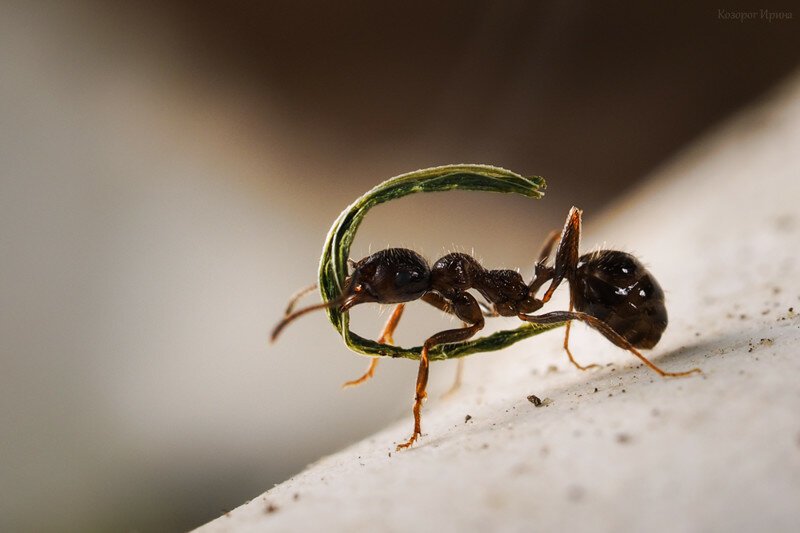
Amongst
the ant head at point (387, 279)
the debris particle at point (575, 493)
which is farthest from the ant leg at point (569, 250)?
the debris particle at point (575, 493)

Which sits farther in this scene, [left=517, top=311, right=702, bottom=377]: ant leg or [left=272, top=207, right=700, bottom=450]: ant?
[left=272, top=207, right=700, bottom=450]: ant

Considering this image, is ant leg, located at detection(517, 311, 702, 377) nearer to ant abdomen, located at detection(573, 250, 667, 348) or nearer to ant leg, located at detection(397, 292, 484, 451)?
ant abdomen, located at detection(573, 250, 667, 348)

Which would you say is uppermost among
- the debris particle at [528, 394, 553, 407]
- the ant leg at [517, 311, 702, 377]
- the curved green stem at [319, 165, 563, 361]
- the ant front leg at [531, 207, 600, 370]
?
the curved green stem at [319, 165, 563, 361]

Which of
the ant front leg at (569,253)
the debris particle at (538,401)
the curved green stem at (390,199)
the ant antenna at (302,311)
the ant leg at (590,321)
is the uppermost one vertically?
the curved green stem at (390,199)

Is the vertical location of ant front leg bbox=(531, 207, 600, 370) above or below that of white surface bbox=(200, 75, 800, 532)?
above

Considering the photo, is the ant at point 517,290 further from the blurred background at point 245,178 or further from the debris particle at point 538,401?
the blurred background at point 245,178

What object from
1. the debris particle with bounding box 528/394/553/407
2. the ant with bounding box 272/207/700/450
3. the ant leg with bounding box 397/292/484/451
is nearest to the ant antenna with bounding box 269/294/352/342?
the ant with bounding box 272/207/700/450

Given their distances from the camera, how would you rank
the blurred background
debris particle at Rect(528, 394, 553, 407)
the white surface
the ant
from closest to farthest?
the white surface, debris particle at Rect(528, 394, 553, 407), the ant, the blurred background
